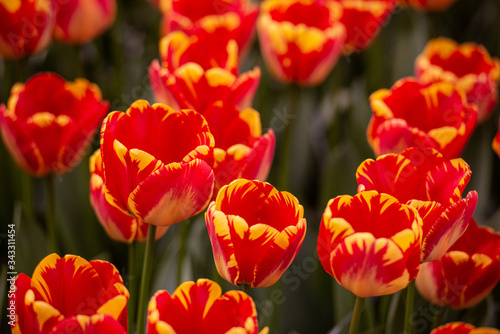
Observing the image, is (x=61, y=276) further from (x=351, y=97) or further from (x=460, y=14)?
(x=460, y=14)

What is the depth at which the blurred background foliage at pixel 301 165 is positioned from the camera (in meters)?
0.81

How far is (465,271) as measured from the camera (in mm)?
633

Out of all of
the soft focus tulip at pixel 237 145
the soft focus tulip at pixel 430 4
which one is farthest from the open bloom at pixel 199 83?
the soft focus tulip at pixel 430 4

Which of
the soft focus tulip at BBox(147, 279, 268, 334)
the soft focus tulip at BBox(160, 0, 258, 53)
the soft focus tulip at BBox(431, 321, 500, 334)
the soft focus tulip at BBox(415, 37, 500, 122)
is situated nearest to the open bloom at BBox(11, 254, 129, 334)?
the soft focus tulip at BBox(147, 279, 268, 334)

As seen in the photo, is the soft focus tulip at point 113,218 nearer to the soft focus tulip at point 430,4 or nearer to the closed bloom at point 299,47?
the closed bloom at point 299,47

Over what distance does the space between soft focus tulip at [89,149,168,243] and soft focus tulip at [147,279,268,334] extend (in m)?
0.14

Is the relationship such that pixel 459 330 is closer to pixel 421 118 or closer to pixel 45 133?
pixel 421 118

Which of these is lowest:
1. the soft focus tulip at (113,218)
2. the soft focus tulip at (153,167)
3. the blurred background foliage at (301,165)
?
the blurred background foliage at (301,165)

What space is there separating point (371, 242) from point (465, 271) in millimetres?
184

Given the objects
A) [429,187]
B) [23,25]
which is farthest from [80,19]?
[429,187]

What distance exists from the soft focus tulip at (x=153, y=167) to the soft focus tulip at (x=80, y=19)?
0.53 metres

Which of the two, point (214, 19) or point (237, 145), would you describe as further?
point (214, 19)

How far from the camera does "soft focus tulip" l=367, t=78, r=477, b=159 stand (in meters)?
0.68

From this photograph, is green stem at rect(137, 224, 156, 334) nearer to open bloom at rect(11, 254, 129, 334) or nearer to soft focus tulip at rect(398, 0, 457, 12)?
open bloom at rect(11, 254, 129, 334)
